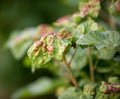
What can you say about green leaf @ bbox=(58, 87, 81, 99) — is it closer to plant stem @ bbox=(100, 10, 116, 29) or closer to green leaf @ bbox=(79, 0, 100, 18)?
green leaf @ bbox=(79, 0, 100, 18)

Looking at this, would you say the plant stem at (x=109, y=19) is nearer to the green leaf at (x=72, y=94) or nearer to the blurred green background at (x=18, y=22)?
the green leaf at (x=72, y=94)

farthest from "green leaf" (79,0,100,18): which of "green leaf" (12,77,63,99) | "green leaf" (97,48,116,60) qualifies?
"green leaf" (12,77,63,99)

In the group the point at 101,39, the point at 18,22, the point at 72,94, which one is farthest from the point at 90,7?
the point at 18,22

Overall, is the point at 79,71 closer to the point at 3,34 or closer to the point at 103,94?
the point at 103,94

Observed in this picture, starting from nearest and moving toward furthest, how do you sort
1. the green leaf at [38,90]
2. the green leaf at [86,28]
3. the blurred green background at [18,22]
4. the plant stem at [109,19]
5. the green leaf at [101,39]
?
the green leaf at [101,39], the green leaf at [86,28], the plant stem at [109,19], the green leaf at [38,90], the blurred green background at [18,22]

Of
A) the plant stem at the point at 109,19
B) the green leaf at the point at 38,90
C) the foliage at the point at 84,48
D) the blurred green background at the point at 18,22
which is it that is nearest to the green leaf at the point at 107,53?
the foliage at the point at 84,48
